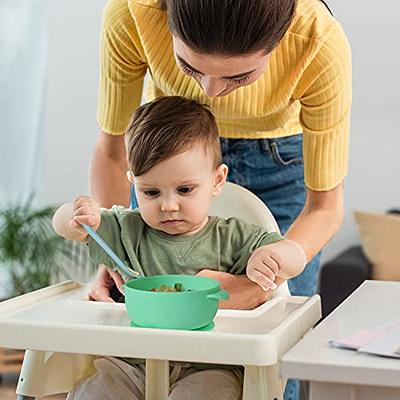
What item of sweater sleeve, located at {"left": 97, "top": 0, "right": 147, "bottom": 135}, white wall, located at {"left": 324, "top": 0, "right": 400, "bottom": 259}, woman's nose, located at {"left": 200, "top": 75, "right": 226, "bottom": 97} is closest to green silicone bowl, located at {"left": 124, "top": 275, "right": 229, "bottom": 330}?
woman's nose, located at {"left": 200, "top": 75, "right": 226, "bottom": 97}

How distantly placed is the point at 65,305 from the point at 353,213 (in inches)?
101

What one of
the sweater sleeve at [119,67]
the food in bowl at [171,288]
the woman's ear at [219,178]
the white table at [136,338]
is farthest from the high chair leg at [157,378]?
the sweater sleeve at [119,67]

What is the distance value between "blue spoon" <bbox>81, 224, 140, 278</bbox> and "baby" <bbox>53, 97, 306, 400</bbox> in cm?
3

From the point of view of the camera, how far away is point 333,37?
1679mm

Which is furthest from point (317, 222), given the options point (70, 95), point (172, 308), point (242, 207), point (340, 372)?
point (70, 95)

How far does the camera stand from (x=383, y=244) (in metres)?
3.65

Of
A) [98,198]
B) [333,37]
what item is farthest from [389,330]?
[98,198]

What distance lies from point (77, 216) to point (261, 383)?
15.4 inches

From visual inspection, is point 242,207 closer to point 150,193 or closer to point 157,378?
point 150,193

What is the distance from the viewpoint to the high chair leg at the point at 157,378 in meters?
1.41

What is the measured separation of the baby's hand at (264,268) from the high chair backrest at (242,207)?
32cm

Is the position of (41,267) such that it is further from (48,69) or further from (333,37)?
(333,37)

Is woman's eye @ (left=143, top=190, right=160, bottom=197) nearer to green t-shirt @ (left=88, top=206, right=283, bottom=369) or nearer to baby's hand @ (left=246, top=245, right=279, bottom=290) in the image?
green t-shirt @ (left=88, top=206, right=283, bottom=369)

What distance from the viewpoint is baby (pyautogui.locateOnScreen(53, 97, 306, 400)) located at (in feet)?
4.87
